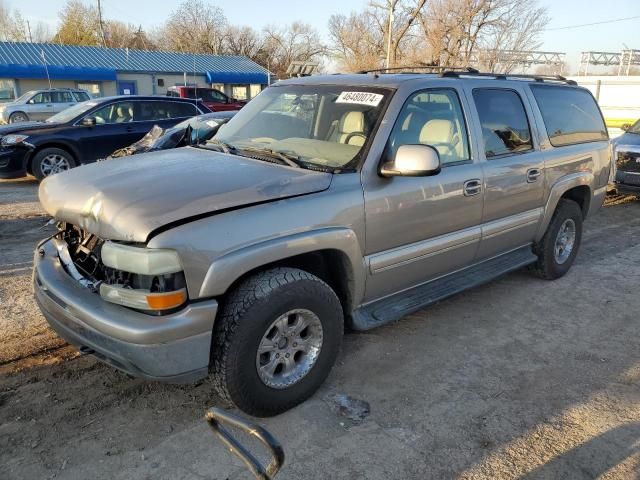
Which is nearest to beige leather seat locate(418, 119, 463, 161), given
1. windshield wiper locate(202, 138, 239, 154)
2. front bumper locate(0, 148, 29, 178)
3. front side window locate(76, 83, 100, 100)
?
windshield wiper locate(202, 138, 239, 154)

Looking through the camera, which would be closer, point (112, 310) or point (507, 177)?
point (112, 310)

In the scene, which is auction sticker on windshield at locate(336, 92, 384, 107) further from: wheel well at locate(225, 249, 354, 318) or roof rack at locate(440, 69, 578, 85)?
wheel well at locate(225, 249, 354, 318)

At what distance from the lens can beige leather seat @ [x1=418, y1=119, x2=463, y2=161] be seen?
3707mm

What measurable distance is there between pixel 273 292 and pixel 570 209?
3.73 m

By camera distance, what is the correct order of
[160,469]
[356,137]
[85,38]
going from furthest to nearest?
[85,38]
[356,137]
[160,469]

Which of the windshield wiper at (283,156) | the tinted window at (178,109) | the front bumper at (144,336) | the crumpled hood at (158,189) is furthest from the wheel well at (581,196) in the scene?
the tinted window at (178,109)

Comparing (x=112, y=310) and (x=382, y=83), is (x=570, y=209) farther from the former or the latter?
(x=112, y=310)

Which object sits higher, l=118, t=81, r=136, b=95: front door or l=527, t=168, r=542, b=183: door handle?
l=118, t=81, r=136, b=95: front door

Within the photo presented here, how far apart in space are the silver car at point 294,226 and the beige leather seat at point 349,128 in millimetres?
13

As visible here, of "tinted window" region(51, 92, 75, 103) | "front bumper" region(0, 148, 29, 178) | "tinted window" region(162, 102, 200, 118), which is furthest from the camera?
"tinted window" region(51, 92, 75, 103)

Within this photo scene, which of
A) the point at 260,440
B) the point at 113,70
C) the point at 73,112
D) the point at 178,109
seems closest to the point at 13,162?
the point at 73,112

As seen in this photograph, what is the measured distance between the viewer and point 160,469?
8.42ft

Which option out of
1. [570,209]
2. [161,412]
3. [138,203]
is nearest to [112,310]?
[138,203]

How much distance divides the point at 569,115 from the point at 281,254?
378cm
